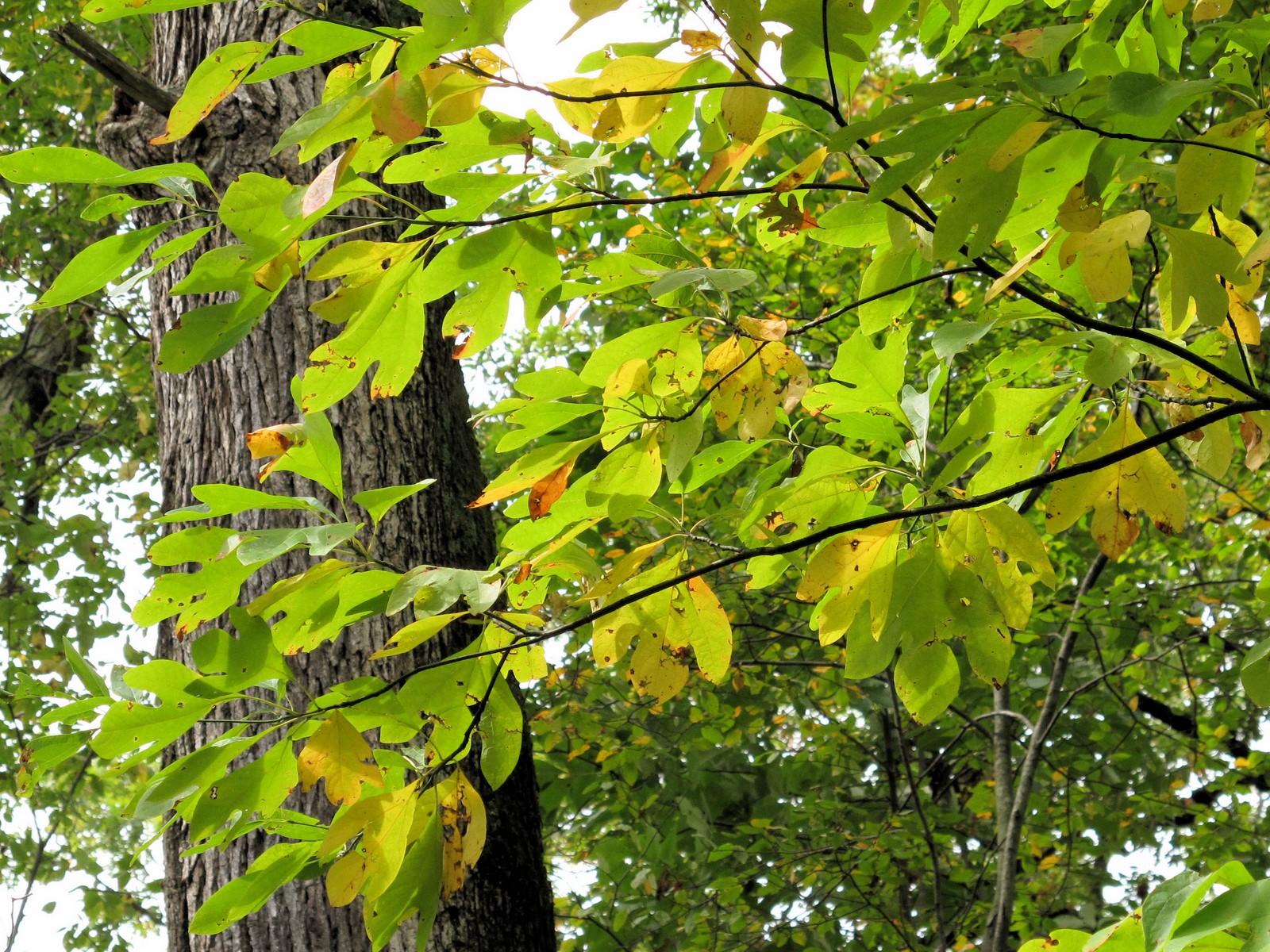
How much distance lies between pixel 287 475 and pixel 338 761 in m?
0.96

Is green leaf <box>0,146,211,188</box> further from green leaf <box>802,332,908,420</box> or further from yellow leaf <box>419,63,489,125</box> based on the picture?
green leaf <box>802,332,908,420</box>

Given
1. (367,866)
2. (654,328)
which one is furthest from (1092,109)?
(367,866)

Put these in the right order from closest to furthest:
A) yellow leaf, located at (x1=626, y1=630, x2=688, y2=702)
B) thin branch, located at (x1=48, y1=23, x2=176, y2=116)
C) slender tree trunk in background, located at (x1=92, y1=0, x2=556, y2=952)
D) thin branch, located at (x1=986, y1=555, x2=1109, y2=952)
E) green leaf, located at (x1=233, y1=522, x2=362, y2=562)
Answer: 1. green leaf, located at (x1=233, y1=522, x2=362, y2=562)
2. yellow leaf, located at (x1=626, y1=630, x2=688, y2=702)
3. slender tree trunk in background, located at (x1=92, y1=0, x2=556, y2=952)
4. thin branch, located at (x1=48, y1=23, x2=176, y2=116)
5. thin branch, located at (x1=986, y1=555, x2=1109, y2=952)

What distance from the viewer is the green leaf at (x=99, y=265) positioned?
33.4 inches

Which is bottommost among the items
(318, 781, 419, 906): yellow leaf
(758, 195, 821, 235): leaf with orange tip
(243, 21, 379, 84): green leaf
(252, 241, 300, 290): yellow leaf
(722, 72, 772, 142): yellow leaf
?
(318, 781, 419, 906): yellow leaf

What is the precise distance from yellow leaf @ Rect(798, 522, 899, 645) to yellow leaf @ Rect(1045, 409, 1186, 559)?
181mm

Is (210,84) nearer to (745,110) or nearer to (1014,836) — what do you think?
(745,110)

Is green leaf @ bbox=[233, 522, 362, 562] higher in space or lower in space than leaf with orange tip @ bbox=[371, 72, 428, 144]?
lower

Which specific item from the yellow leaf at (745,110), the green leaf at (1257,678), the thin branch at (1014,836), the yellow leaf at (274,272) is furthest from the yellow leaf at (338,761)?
the thin branch at (1014,836)

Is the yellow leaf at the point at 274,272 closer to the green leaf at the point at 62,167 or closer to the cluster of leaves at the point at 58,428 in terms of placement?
the green leaf at the point at 62,167

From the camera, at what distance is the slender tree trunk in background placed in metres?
1.58

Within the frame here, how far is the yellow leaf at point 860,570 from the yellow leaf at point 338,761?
443mm

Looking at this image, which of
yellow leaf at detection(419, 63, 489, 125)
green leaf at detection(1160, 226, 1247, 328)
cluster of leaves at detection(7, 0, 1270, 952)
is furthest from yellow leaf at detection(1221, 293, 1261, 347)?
yellow leaf at detection(419, 63, 489, 125)

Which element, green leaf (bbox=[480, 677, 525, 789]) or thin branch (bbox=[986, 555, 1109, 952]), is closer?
green leaf (bbox=[480, 677, 525, 789])
